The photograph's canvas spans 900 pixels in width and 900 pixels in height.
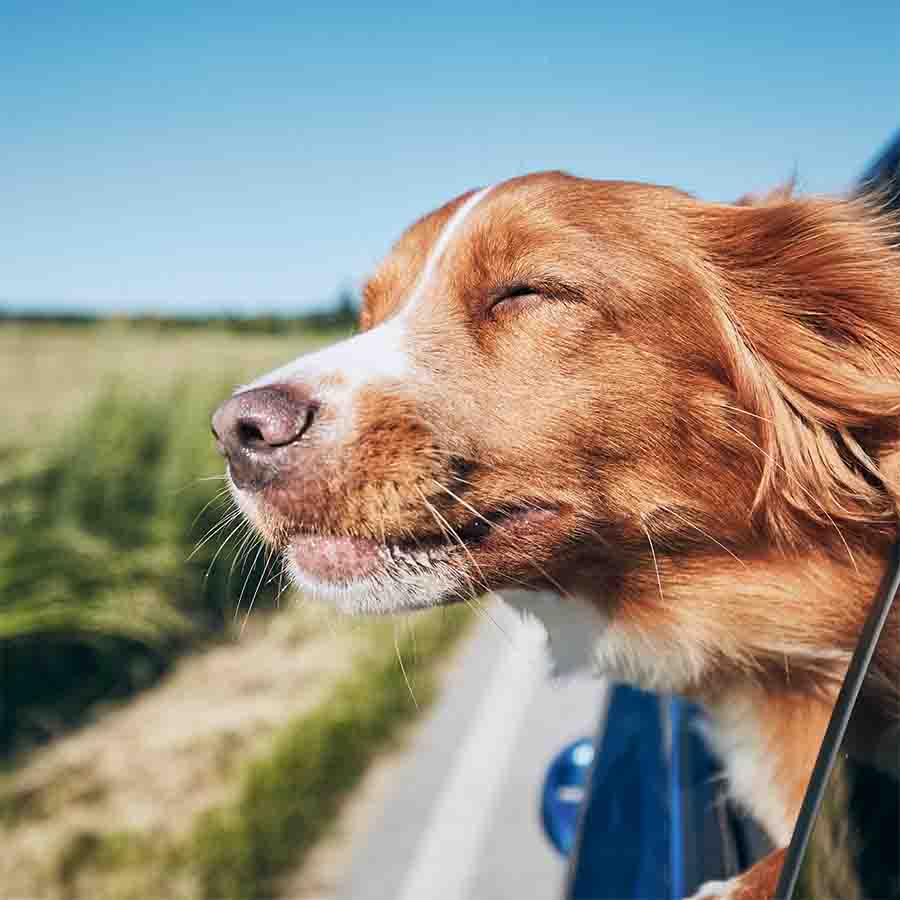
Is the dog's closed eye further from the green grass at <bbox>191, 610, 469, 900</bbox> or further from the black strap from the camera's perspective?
the green grass at <bbox>191, 610, 469, 900</bbox>

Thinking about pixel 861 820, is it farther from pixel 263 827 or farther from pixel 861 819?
pixel 263 827

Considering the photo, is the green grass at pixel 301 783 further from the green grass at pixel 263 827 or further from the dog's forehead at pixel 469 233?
the dog's forehead at pixel 469 233

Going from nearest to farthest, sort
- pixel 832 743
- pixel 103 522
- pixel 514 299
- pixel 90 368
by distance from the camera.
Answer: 1. pixel 832 743
2. pixel 514 299
3. pixel 103 522
4. pixel 90 368

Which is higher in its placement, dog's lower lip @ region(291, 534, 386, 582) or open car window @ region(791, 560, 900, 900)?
open car window @ region(791, 560, 900, 900)

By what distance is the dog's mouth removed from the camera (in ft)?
5.23

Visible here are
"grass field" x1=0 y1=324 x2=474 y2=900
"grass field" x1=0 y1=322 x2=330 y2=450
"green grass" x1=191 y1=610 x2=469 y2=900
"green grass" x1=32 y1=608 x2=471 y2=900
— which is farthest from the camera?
"grass field" x1=0 y1=322 x2=330 y2=450

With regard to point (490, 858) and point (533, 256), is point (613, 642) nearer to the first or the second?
point (533, 256)

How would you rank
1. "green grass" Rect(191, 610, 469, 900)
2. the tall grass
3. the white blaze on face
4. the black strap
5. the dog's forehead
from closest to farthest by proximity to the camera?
the black strap, the white blaze on face, the dog's forehead, "green grass" Rect(191, 610, 469, 900), the tall grass

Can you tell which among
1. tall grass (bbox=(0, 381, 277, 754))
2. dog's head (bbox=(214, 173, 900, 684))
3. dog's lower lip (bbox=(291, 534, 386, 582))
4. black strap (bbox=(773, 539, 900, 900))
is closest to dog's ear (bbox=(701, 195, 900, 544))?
dog's head (bbox=(214, 173, 900, 684))

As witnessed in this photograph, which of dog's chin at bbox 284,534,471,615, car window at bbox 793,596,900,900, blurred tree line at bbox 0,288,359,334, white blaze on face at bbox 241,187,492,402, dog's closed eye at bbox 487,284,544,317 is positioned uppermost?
dog's closed eye at bbox 487,284,544,317

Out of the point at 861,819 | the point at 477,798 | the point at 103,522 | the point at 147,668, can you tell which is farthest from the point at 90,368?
the point at 861,819

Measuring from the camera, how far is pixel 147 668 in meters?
6.15

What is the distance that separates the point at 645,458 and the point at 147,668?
207 inches

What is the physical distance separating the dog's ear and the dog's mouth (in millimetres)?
404
